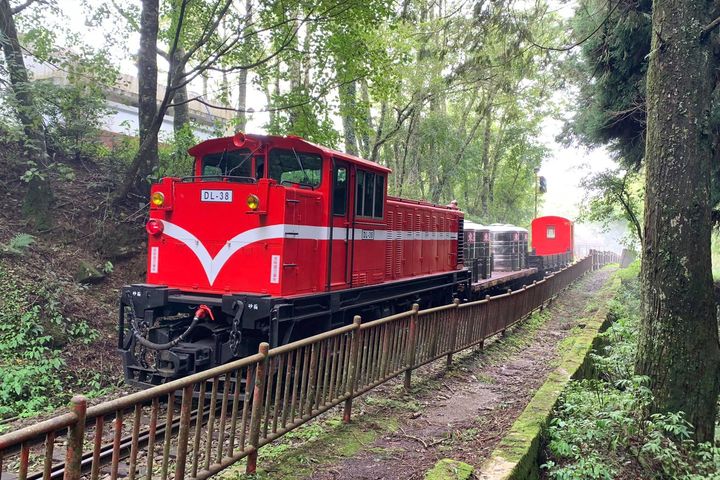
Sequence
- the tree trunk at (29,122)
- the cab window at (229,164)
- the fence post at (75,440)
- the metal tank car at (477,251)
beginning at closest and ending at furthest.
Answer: the fence post at (75,440), the cab window at (229,164), the tree trunk at (29,122), the metal tank car at (477,251)

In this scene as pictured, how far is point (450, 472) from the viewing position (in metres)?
3.88

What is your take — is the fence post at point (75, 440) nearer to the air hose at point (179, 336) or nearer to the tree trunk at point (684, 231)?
the air hose at point (179, 336)

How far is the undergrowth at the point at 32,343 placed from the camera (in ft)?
21.4

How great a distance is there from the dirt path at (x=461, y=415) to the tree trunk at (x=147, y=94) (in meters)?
7.81

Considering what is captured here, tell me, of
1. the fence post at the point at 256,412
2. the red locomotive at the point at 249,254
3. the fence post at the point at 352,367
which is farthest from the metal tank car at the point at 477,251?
the fence post at the point at 256,412

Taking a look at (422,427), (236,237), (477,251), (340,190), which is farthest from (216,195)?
(477,251)

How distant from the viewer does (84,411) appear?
8.63 ft

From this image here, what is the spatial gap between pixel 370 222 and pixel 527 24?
4.24 metres

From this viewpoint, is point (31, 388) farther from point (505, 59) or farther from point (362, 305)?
point (505, 59)

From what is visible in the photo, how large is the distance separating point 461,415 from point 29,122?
9.76 m

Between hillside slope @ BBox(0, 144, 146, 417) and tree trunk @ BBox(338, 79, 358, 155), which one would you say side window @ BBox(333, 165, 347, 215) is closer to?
hillside slope @ BBox(0, 144, 146, 417)

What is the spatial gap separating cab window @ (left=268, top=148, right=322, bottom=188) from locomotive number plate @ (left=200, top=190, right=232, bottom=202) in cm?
89

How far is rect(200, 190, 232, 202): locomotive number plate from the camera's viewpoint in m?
6.92

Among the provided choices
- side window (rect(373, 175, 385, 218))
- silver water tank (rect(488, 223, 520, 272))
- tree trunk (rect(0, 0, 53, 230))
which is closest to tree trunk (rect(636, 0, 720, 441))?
side window (rect(373, 175, 385, 218))
